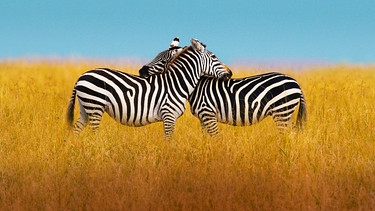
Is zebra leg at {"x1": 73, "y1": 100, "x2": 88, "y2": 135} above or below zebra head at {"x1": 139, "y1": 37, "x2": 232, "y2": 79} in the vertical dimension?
below

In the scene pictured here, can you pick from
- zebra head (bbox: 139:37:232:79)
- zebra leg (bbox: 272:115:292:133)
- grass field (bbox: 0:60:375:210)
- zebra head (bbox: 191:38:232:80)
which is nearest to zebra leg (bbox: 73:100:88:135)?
grass field (bbox: 0:60:375:210)

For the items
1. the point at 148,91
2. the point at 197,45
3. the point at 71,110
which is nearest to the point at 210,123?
the point at 148,91

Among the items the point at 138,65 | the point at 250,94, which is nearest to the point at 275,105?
the point at 250,94

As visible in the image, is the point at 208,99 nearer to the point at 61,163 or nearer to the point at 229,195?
the point at 61,163

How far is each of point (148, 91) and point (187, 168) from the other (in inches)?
69.9

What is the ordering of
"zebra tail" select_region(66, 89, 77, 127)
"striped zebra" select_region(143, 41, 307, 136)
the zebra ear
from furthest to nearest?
1. "zebra tail" select_region(66, 89, 77, 127)
2. "striped zebra" select_region(143, 41, 307, 136)
3. the zebra ear

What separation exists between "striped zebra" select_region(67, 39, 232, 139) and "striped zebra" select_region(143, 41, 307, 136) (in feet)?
0.80

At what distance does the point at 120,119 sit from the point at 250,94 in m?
1.87

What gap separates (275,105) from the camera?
8.45 metres

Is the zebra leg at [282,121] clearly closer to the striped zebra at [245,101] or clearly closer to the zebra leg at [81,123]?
the striped zebra at [245,101]

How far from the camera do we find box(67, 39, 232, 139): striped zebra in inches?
312

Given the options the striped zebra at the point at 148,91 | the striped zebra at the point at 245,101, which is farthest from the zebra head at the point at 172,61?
the striped zebra at the point at 245,101

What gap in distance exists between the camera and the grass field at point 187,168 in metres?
5.58

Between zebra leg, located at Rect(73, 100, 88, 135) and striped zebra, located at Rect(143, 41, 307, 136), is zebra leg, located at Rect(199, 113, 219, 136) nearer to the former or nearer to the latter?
striped zebra, located at Rect(143, 41, 307, 136)
